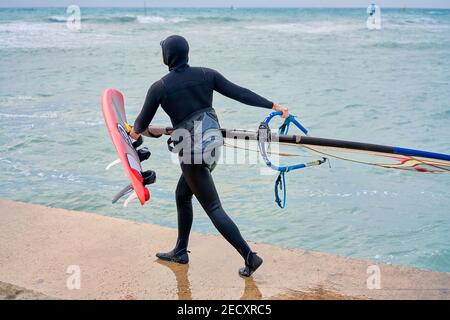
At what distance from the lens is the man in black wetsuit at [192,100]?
11.4 feet

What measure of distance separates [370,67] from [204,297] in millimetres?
16940

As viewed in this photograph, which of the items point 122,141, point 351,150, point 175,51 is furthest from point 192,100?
point 351,150

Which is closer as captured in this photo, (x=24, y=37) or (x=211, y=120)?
(x=211, y=120)

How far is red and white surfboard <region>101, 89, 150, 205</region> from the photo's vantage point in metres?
3.57

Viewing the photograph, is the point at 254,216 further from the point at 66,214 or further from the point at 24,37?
the point at 24,37

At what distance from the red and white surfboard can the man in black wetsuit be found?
0.14 meters

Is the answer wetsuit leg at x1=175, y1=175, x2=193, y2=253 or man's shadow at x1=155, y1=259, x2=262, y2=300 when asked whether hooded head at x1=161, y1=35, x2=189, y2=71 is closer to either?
wetsuit leg at x1=175, y1=175, x2=193, y2=253

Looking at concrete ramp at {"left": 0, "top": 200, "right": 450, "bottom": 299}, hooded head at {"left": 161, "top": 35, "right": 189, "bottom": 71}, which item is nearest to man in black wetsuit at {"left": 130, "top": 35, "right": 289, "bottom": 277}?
hooded head at {"left": 161, "top": 35, "right": 189, "bottom": 71}

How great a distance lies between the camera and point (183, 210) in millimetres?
3912

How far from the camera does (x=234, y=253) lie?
415cm

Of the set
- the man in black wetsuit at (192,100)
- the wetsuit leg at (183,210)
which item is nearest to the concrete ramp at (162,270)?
the wetsuit leg at (183,210)

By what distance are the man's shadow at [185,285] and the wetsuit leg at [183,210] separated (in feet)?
0.41

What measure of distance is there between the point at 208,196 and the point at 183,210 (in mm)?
372

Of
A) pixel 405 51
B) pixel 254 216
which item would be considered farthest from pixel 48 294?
pixel 405 51
